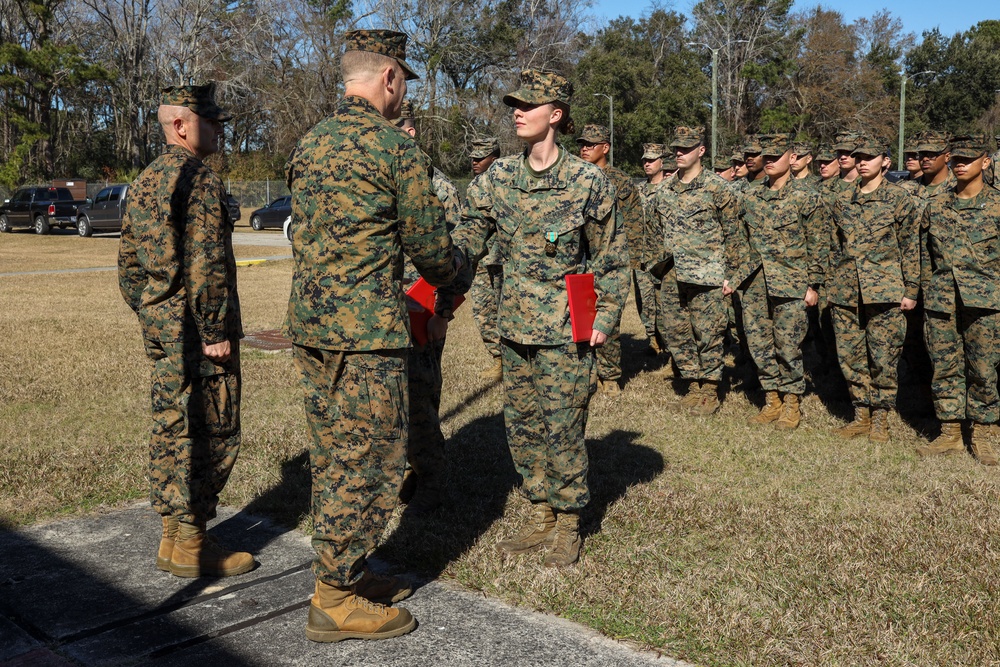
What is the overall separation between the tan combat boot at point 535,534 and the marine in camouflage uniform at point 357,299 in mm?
1021

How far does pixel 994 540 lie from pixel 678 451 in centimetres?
225

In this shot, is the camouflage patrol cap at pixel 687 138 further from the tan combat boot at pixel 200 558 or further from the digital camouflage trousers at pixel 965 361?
the tan combat boot at pixel 200 558

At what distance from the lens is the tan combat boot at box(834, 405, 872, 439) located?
7199 mm

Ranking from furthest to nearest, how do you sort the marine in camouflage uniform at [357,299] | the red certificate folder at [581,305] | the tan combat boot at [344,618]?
1. the red certificate folder at [581,305]
2. the tan combat boot at [344,618]
3. the marine in camouflage uniform at [357,299]

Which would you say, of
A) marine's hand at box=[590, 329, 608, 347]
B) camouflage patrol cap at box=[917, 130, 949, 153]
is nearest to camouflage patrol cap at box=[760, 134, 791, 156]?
camouflage patrol cap at box=[917, 130, 949, 153]

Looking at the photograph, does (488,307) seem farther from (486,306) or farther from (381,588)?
(381,588)

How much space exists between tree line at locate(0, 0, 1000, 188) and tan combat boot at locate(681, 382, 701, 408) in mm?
38244

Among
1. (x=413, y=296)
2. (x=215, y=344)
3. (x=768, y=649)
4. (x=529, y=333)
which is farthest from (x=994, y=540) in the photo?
(x=215, y=344)

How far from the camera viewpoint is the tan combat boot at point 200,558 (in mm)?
4406

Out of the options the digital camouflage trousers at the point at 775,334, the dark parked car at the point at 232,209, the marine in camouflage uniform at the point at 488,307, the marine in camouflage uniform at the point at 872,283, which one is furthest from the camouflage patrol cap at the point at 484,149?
the marine in camouflage uniform at the point at 872,283

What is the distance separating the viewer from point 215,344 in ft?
14.1

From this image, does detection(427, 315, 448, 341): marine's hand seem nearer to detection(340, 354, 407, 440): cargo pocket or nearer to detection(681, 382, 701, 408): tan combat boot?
detection(340, 354, 407, 440): cargo pocket

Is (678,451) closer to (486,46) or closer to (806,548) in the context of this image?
(806,548)

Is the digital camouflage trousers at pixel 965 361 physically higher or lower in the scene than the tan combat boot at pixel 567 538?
higher
